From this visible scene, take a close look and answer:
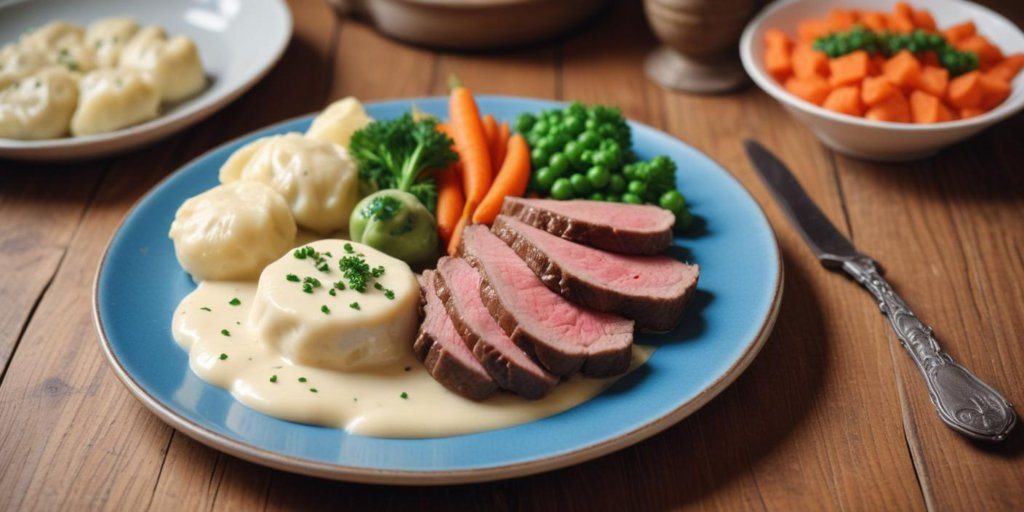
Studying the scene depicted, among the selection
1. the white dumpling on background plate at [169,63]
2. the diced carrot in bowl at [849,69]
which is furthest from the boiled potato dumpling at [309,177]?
the diced carrot in bowl at [849,69]

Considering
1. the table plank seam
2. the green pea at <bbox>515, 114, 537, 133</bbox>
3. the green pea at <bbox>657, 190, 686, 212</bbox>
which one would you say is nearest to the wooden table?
the table plank seam

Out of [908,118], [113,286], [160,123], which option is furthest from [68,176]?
[908,118]

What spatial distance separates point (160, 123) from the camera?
3633 mm

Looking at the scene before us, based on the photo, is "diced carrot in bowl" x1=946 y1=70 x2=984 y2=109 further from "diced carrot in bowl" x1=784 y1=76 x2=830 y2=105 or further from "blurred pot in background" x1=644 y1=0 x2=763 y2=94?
"blurred pot in background" x1=644 y1=0 x2=763 y2=94

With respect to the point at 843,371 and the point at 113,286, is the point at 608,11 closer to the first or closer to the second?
the point at 843,371

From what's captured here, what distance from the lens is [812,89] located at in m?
3.65

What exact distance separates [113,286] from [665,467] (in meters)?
1.93

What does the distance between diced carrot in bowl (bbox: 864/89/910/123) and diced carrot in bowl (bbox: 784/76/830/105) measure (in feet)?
0.77

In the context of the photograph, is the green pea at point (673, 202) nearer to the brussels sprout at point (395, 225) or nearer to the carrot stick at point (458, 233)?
the carrot stick at point (458, 233)

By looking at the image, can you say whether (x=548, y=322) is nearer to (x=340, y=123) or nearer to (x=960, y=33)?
(x=340, y=123)

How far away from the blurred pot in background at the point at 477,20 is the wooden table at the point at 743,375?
0.38 m

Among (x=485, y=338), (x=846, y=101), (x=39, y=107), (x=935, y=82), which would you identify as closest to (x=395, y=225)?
(x=485, y=338)

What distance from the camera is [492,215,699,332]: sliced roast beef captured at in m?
2.64

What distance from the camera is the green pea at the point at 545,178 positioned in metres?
3.41
